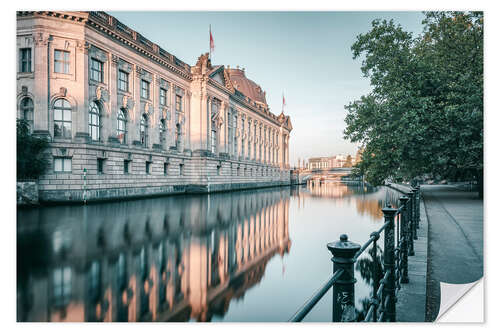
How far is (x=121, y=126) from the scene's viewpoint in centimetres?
2353

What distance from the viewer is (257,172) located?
5150 cm

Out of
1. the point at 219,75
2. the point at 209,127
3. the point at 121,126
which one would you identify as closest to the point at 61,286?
the point at 121,126

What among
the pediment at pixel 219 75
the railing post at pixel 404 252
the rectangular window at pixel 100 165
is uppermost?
the pediment at pixel 219 75

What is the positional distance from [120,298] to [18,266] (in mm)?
2695

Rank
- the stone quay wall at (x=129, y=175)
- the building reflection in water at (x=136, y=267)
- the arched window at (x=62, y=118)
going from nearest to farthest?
the building reflection in water at (x=136, y=267) < the stone quay wall at (x=129, y=175) < the arched window at (x=62, y=118)

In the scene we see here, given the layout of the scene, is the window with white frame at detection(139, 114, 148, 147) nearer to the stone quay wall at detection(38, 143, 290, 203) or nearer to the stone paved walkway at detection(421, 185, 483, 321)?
the stone quay wall at detection(38, 143, 290, 203)

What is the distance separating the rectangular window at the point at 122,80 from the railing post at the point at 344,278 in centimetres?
2433

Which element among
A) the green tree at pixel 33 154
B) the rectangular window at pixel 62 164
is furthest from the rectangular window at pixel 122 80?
the green tree at pixel 33 154

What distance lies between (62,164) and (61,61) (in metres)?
6.23

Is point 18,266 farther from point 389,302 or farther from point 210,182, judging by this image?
point 210,182

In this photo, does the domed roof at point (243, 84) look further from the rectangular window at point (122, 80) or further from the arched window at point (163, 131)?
the rectangular window at point (122, 80)

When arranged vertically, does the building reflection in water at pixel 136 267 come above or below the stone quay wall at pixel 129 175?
below

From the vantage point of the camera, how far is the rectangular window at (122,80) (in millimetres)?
23312
